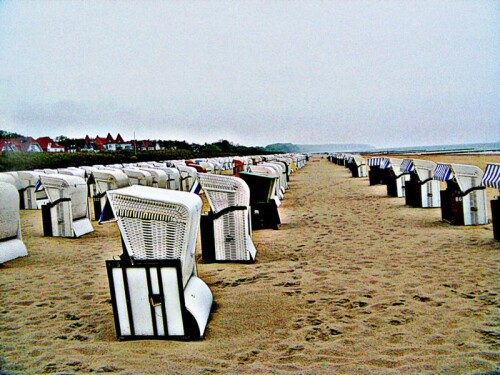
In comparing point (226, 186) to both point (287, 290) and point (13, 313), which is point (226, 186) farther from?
point (13, 313)

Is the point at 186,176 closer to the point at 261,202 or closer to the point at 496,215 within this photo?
the point at 261,202

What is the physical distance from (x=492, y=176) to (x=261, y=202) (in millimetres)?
4732

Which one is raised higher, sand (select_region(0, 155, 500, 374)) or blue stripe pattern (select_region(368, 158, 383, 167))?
blue stripe pattern (select_region(368, 158, 383, 167))

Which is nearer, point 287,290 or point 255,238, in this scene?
point 287,290

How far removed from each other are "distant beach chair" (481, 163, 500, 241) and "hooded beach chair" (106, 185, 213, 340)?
577 centimetres

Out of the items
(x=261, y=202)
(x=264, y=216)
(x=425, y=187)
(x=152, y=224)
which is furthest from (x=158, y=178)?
(x=152, y=224)

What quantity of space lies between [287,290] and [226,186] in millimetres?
2178

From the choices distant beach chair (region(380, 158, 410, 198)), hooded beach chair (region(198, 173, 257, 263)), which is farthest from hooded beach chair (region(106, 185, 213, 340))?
distant beach chair (region(380, 158, 410, 198))

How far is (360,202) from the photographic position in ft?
50.3

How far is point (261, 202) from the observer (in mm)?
10859

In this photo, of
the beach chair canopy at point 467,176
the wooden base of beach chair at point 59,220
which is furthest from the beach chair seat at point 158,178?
the beach chair canopy at point 467,176

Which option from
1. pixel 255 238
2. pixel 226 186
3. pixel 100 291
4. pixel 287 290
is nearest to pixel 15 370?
pixel 100 291

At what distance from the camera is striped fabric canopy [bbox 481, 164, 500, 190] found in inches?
338

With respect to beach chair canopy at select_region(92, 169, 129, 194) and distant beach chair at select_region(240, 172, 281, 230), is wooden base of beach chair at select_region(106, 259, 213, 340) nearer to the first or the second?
distant beach chair at select_region(240, 172, 281, 230)
